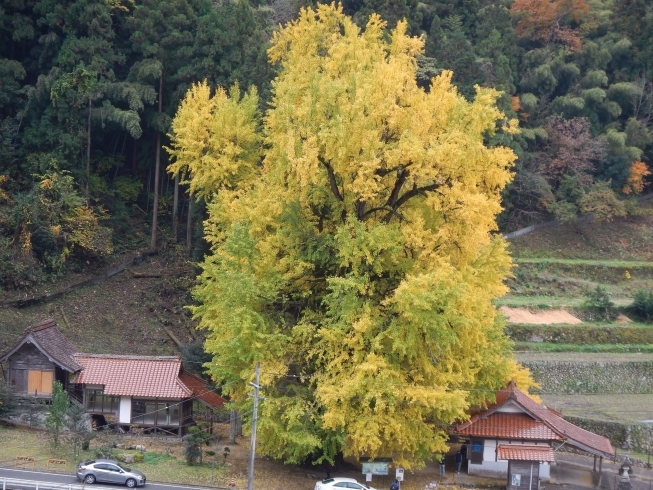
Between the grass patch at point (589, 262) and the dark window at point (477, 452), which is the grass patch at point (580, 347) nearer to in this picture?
the grass patch at point (589, 262)

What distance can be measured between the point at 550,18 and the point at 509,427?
34.3 m

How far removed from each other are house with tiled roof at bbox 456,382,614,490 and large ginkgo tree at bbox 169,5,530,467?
0.75 meters

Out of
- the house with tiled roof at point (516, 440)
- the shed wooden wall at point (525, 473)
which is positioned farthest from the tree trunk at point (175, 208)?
the shed wooden wall at point (525, 473)

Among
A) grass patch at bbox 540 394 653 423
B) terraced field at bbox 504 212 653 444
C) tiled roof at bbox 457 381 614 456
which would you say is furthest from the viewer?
terraced field at bbox 504 212 653 444

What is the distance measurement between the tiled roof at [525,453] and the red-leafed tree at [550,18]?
34103mm

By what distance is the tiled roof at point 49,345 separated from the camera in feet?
94.9

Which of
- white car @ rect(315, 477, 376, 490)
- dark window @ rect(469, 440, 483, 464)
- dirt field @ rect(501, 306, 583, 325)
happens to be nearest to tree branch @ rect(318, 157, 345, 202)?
white car @ rect(315, 477, 376, 490)

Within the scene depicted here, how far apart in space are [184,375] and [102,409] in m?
2.80

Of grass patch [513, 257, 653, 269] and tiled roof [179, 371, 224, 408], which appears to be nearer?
tiled roof [179, 371, 224, 408]

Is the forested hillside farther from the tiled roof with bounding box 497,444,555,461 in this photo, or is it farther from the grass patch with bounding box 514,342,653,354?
the tiled roof with bounding box 497,444,555,461

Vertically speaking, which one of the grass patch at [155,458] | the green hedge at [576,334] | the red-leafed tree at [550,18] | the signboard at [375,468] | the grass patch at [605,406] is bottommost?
the grass patch at [155,458]

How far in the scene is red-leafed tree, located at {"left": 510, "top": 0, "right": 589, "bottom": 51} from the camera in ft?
179

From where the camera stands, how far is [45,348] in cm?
2909

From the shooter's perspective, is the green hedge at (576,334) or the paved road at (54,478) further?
the green hedge at (576,334)
